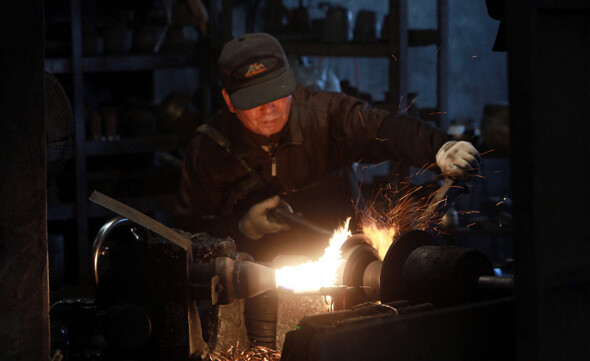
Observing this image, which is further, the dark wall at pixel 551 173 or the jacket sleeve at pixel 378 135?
the jacket sleeve at pixel 378 135

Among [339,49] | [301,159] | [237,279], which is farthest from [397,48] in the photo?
[237,279]

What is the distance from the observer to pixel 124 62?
23.7 feet

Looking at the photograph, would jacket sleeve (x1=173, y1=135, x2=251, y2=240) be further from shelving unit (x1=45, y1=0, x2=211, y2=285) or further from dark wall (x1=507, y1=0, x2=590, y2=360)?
dark wall (x1=507, y1=0, x2=590, y2=360)

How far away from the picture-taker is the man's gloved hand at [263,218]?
4.69m

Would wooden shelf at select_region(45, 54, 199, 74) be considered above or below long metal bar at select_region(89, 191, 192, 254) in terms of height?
above

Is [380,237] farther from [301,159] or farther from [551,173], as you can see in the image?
[301,159]

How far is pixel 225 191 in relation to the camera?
16.8 feet

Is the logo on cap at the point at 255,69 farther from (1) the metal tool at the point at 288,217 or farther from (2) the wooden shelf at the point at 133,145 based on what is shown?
(2) the wooden shelf at the point at 133,145

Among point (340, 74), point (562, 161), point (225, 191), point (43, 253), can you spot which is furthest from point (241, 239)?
point (340, 74)

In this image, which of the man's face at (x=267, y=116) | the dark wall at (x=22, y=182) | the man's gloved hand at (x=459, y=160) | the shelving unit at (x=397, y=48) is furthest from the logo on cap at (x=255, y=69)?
the shelving unit at (x=397, y=48)

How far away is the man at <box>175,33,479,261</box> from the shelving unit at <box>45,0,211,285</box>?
2.17m

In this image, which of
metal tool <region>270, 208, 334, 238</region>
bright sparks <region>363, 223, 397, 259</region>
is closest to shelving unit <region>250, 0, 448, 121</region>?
metal tool <region>270, 208, 334, 238</region>

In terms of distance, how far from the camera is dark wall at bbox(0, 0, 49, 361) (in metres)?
2.40

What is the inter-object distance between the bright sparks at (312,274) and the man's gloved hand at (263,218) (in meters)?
1.45
